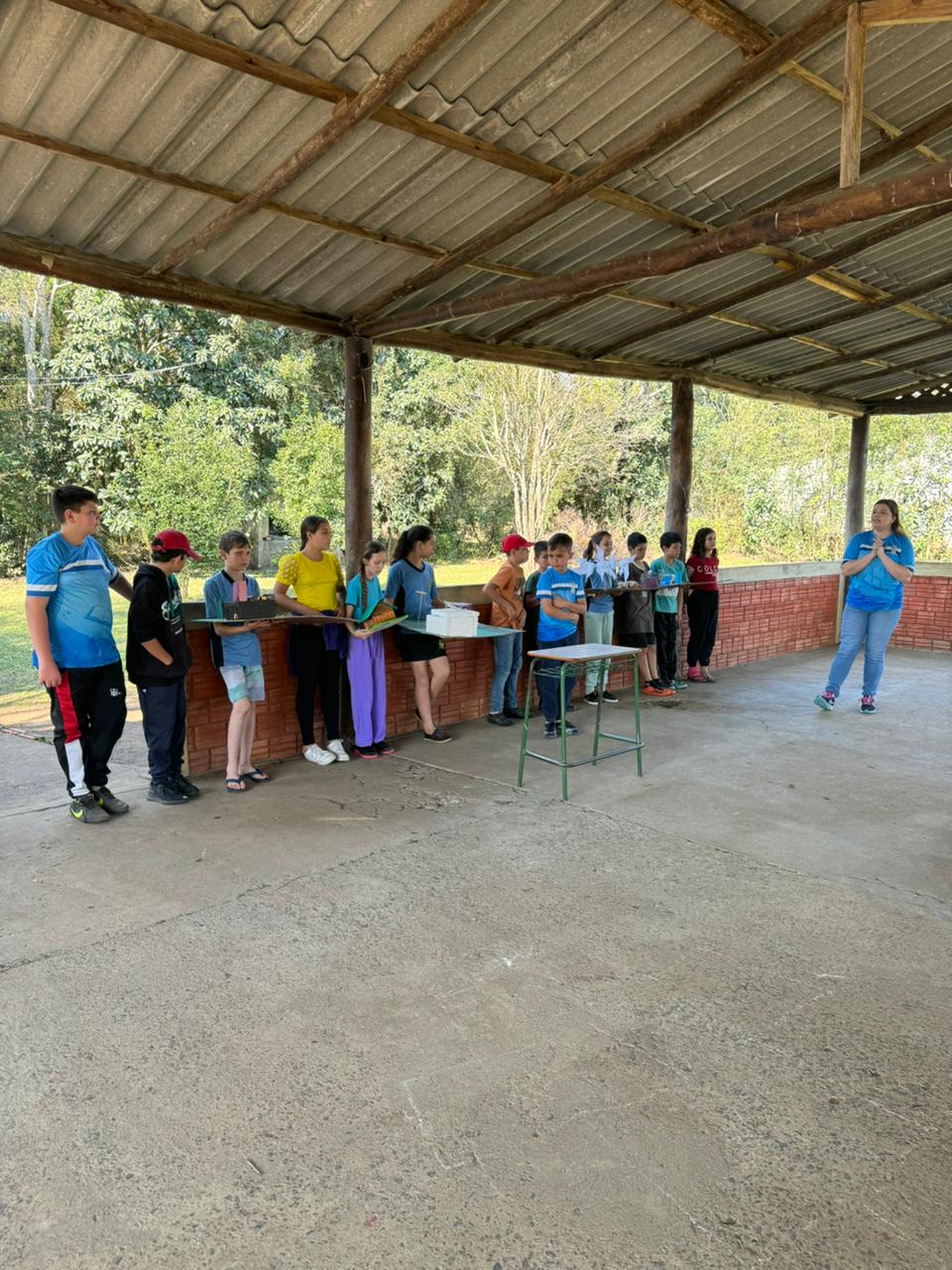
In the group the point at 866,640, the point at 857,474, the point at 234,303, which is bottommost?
the point at 866,640

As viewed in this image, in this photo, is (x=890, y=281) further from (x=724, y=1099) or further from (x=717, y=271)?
(x=724, y=1099)

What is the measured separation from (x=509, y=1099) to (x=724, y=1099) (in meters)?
0.65

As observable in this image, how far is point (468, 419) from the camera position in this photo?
22.0 m

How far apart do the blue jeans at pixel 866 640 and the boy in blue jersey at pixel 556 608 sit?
2.65 m

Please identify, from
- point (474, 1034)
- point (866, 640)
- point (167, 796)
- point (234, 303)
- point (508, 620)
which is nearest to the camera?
point (474, 1034)

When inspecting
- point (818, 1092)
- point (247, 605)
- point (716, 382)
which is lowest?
point (818, 1092)

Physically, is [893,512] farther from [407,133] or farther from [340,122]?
[340,122]

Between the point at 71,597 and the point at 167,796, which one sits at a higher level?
the point at 71,597

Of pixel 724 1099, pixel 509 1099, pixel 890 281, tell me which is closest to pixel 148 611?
pixel 509 1099

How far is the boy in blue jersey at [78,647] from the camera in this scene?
4586 mm

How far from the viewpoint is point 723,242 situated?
533cm

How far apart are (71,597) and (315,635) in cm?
168

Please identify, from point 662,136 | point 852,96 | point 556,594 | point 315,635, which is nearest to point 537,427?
point 556,594

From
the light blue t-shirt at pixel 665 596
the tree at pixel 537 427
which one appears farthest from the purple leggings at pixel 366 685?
the tree at pixel 537 427
